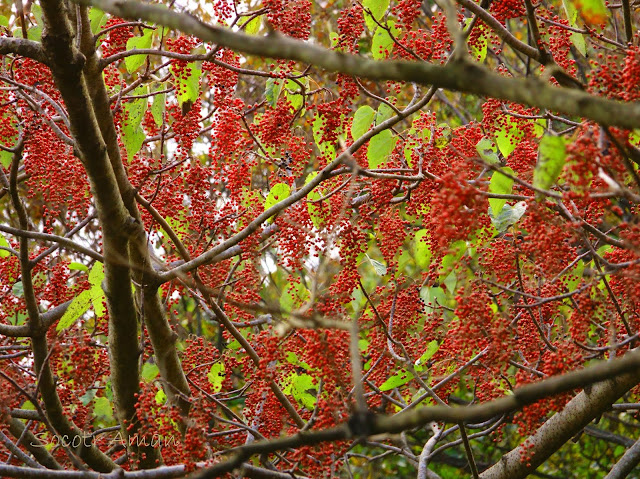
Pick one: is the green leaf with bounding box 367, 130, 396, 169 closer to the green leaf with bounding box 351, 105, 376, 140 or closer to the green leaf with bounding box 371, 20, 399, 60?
the green leaf with bounding box 351, 105, 376, 140

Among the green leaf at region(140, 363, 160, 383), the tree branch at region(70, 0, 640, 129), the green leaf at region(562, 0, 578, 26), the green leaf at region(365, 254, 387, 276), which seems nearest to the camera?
the tree branch at region(70, 0, 640, 129)

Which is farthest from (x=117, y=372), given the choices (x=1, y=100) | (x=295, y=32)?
(x=295, y=32)

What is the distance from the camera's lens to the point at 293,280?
14.1 ft

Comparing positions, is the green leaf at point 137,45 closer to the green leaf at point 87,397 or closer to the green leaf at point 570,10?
the green leaf at point 570,10

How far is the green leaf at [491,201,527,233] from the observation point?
144 inches

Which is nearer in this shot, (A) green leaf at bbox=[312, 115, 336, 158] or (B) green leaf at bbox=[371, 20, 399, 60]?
(B) green leaf at bbox=[371, 20, 399, 60]

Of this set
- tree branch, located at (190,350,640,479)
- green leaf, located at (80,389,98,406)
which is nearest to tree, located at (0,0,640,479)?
tree branch, located at (190,350,640,479)

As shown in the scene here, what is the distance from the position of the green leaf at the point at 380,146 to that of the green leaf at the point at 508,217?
67cm

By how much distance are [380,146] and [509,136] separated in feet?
2.52

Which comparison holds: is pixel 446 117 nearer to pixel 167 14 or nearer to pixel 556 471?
pixel 556 471

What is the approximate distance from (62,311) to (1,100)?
4.35 feet

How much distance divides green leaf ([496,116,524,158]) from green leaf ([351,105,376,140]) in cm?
72

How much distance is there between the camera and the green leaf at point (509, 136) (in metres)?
3.98

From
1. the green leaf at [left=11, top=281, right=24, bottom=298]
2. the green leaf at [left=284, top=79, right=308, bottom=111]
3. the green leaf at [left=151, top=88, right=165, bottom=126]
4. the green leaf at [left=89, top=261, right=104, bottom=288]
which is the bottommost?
the green leaf at [left=89, top=261, right=104, bottom=288]
